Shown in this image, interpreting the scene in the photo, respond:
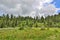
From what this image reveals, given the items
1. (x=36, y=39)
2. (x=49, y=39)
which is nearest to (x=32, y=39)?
(x=36, y=39)

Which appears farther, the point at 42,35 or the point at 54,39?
the point at 42,35

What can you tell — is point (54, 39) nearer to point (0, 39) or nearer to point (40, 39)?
point (40, 39)

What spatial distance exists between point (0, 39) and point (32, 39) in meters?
5.00

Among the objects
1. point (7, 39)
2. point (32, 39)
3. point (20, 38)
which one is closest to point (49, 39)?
point (32, 39)

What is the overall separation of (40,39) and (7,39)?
519 cm

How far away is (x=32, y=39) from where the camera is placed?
2525 centimetres

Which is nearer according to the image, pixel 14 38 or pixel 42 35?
pixel 14 38

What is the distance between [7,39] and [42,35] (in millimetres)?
6511

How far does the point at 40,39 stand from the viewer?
25.1 meters

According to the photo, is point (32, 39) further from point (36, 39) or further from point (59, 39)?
point (59, 39)

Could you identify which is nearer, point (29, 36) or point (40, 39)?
point (40, 39)

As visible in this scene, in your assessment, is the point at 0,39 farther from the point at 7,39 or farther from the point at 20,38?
the point at 20,38

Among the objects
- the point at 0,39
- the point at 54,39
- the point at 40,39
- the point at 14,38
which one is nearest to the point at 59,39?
the point at 54,39

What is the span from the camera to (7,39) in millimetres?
24969
